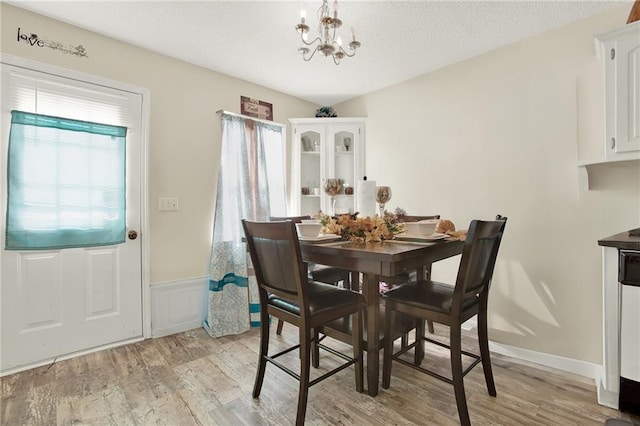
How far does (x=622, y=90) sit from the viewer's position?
1726 millimetres

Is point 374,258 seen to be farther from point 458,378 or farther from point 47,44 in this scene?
point 47,44

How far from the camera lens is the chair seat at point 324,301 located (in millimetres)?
1555

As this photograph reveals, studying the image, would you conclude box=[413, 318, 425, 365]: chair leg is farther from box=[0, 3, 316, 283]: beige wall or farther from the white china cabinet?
box=[0, 3, 316, 283]: beige wall

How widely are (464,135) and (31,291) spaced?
3.58 meters

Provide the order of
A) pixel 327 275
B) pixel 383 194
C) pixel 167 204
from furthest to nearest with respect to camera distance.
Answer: pixel 167 204, pixel 327 275, pixel 383 194

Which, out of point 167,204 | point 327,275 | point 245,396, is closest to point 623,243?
point 327,275

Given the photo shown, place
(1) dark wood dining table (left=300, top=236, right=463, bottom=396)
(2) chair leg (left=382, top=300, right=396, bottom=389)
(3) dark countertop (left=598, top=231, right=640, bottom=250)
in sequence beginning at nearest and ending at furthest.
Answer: (1) dark wood dining table (left=300, top=236, right=463, bottom=396) < (3) dark countertop (left=598, top=231, right=640, bottom=250) < (2) chair leg (left=382, top=300, right=396, bottom=389)

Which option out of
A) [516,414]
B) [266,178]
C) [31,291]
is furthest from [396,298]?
[31,291]

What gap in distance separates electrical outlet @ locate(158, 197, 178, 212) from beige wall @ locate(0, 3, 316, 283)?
1.6 inches

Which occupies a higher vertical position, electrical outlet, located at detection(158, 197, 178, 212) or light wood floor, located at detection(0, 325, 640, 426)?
electrical outlet, located at detection(158, 197, 178, 212)

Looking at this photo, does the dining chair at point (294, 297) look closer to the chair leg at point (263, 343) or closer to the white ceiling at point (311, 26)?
the chair leg at point (263, 343)

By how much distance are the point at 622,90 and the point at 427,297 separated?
5.28 ft

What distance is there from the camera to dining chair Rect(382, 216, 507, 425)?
1.46 meters

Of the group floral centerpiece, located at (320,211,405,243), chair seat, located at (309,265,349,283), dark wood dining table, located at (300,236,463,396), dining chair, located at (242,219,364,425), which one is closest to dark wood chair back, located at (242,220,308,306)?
dining chair, located at (242,219,364,425)
